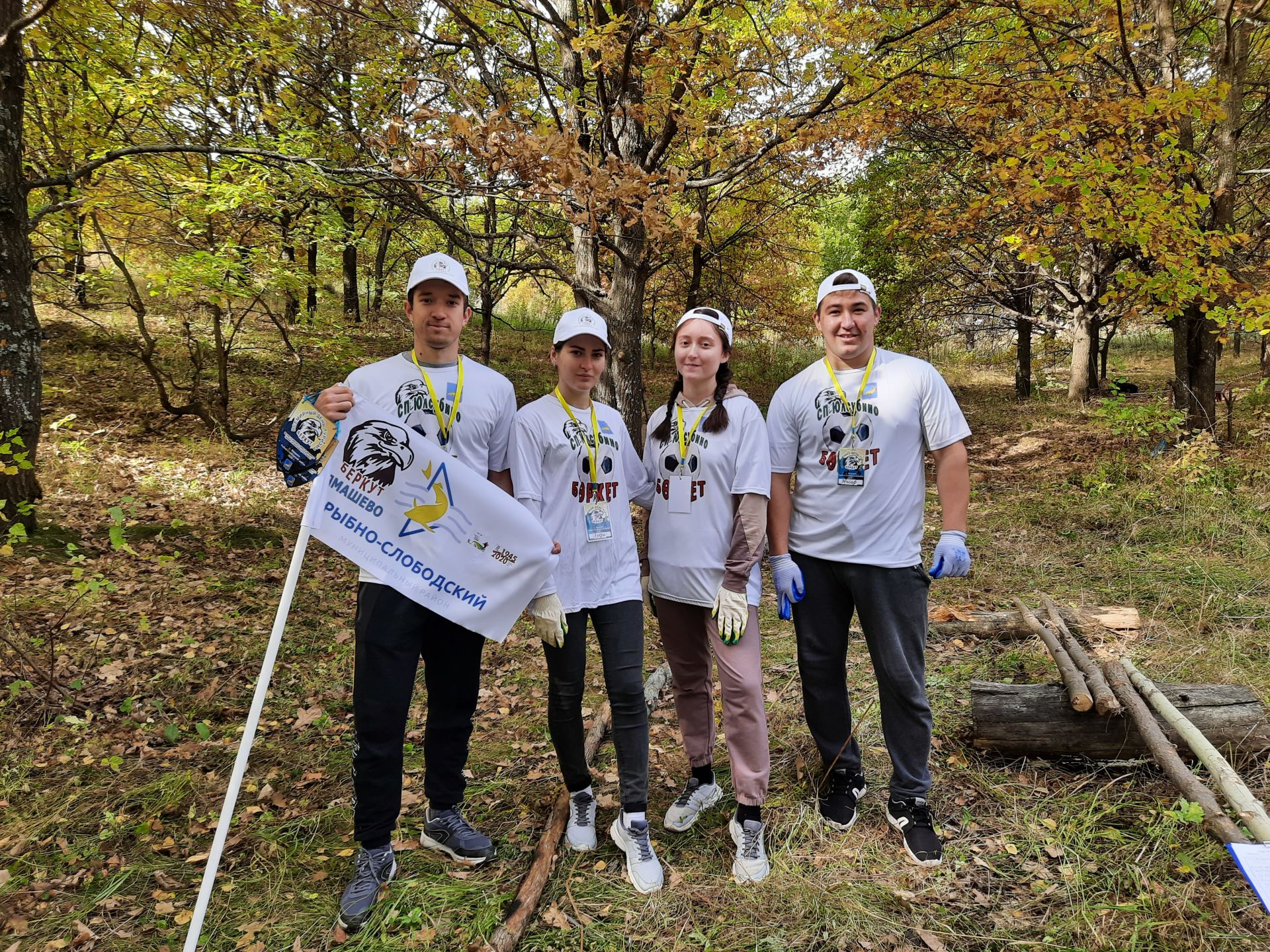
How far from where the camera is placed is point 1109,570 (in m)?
6.66

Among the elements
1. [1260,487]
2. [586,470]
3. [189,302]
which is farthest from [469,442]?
[189,302]

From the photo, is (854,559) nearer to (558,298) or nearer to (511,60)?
(511,60)

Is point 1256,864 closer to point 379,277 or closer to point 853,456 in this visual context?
point 853,456

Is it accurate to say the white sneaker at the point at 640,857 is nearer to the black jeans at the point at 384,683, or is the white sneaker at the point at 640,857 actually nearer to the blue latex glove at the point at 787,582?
the black jeans at the point at 384,683

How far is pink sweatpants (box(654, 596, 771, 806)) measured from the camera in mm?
3180

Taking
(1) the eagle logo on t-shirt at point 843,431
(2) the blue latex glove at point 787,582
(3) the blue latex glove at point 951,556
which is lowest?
(2) the blue latex glove at point 787,582

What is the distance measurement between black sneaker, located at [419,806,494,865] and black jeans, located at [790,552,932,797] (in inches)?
67.8

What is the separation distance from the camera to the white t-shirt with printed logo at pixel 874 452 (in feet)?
10.5

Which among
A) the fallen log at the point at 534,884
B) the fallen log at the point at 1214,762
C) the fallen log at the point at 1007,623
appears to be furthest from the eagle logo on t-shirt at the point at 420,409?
the fallen log at the point at 1007,623

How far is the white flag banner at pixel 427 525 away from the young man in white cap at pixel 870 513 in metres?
1.25

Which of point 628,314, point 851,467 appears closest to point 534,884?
point 851,467

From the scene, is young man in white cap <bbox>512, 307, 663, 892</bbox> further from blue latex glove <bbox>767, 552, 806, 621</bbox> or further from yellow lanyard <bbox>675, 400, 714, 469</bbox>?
A: blue latex glove <bbox>767, 552, 806, 621</bbox>

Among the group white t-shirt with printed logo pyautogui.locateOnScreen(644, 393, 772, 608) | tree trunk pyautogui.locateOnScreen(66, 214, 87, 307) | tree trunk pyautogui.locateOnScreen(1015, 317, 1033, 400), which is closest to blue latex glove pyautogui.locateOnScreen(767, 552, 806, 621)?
white t-shirt with printed logo pyautogui.locateOnScreen(644, 393, 772, 608)

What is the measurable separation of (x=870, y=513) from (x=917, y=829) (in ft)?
4.91
